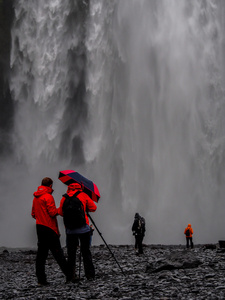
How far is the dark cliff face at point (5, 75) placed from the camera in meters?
41.9

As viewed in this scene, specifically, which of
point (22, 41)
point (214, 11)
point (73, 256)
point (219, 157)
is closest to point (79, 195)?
point (73, 256)

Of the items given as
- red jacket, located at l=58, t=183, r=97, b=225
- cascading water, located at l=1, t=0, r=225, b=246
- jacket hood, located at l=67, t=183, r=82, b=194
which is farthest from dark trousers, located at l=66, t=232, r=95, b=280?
cascading water, located at l=1, t=0, r=225, b=246

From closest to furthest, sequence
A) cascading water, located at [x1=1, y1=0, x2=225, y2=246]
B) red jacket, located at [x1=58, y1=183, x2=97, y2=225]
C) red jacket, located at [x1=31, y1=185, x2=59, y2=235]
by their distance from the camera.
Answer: red jacket, located at [x1=31, y1=185, x2=59, y2=235], red jacket, located at [x1=58, y1=183, x2=97, y2=225], cascading water, located at [x1=1, y1=0, x2=225, y2=246]

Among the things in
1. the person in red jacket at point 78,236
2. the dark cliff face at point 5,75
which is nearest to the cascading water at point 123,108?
the dark cliff face at point 5,75

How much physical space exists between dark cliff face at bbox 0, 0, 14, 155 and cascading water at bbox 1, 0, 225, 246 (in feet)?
6.07

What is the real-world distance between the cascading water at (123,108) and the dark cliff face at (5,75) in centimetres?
185

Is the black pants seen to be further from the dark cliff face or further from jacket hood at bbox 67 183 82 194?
the dark cliff face

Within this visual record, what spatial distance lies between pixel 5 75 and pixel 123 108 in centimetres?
1276

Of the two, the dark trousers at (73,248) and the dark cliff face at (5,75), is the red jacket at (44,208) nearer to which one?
the dark trousers at (73,248)

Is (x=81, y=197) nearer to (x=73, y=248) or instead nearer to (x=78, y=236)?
(x=78, y=236)

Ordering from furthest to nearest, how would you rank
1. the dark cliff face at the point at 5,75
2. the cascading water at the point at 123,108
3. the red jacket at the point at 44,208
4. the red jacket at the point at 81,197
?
the dark cliff face at the point at 5,75, the cascading water at the point at 123,108, the red jacket at the point at 81,197, the red jacket at the point at 44,208

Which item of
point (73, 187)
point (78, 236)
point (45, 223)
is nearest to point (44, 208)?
point (45, 223)

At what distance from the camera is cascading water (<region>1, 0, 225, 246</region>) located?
118 feet

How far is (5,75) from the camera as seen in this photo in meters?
42.4
